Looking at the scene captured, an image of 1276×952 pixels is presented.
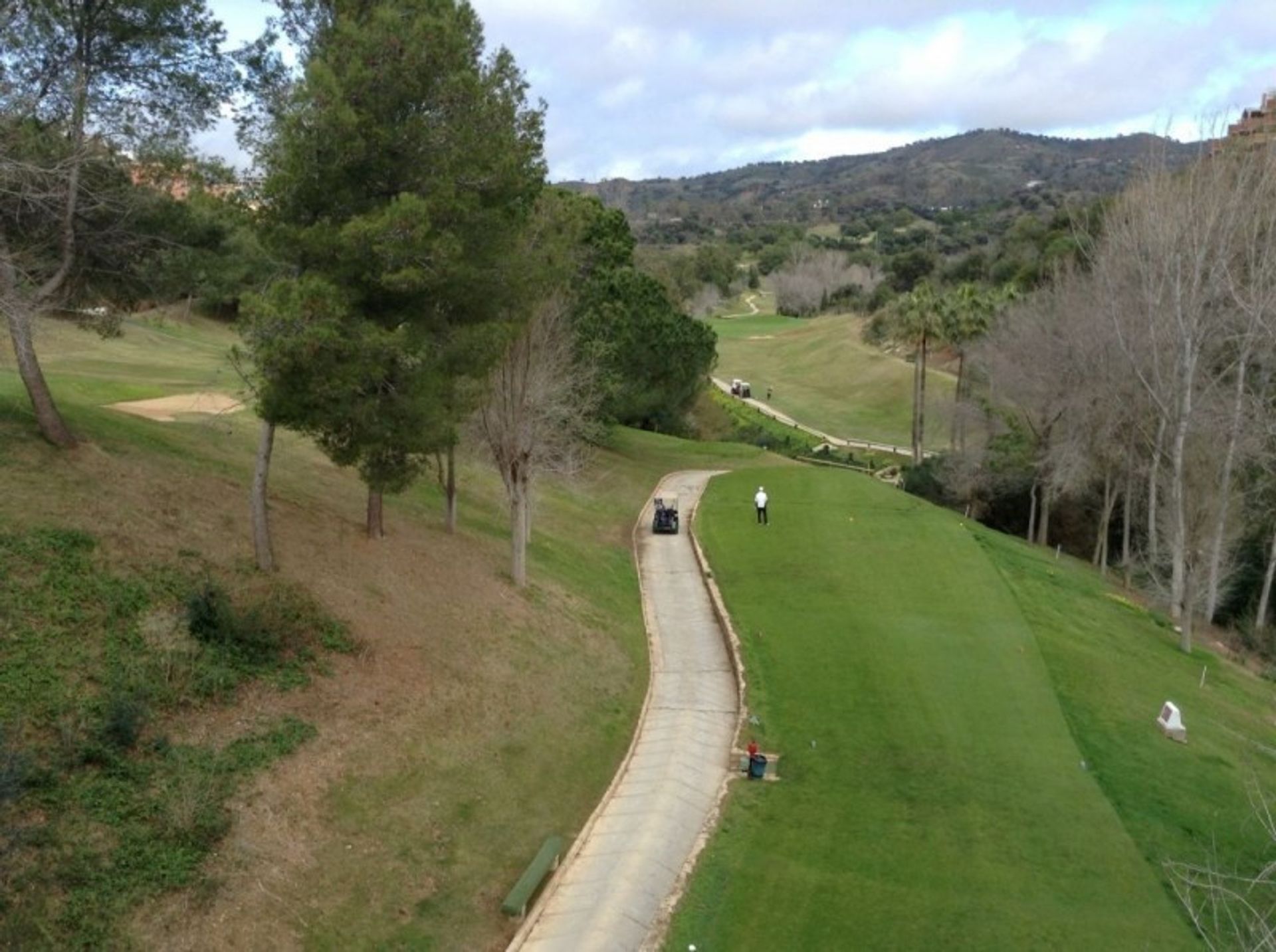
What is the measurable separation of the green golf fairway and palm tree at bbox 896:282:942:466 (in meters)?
24.4

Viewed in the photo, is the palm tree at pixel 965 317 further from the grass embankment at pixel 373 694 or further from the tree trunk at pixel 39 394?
the tree trunk at pixel 39 394

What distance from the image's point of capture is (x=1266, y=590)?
118 feet

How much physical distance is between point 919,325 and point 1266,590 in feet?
71.5

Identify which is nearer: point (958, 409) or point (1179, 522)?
point (1179, 522)

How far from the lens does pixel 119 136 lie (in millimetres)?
16531

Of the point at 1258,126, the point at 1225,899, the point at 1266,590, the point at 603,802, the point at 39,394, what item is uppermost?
the point at 1258,126

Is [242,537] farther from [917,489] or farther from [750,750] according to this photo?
[917,489]

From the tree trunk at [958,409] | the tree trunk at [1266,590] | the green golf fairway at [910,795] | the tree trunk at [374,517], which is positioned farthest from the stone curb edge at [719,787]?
the tree trunk at [1266,590]

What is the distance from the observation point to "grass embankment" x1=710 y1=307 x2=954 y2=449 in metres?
74.8

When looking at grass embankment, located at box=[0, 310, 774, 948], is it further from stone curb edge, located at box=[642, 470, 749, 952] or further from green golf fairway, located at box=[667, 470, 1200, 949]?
green golf fairway, located at box=[667, 470, 1200, 949]

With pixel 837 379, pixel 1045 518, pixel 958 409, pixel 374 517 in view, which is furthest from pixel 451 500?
pixel 837 379

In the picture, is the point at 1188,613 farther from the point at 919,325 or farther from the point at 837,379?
the point at 837,379

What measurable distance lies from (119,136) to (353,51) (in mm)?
4872

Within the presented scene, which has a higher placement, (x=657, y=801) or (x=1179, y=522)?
(x=1179, y=522)
